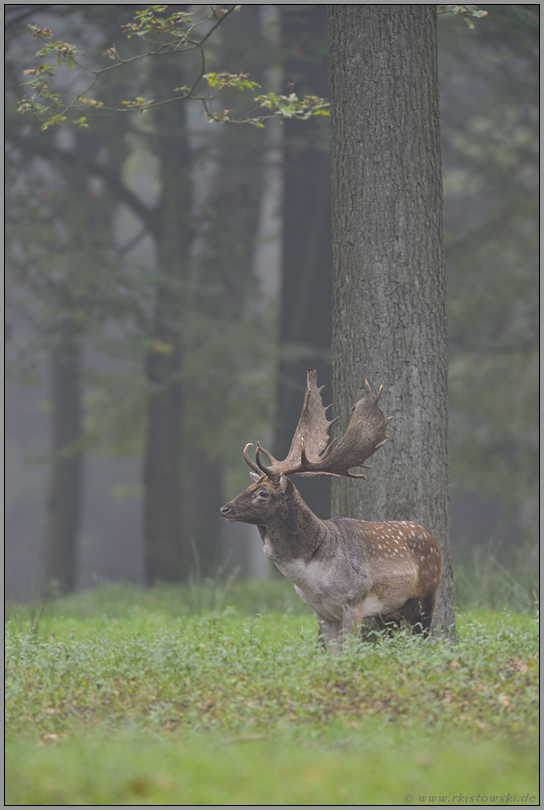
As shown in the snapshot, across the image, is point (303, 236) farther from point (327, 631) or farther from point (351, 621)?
point (351, 621)

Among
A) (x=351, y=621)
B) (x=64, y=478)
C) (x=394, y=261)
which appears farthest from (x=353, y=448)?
(x=64, y=478)

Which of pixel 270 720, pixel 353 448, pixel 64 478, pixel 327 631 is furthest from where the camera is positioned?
pixel 64 478

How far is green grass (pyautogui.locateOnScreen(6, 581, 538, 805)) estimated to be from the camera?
394 cm

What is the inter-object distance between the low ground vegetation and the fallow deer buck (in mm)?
319

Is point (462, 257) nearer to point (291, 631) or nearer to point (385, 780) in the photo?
point (291, 631)

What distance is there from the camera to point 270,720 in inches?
191

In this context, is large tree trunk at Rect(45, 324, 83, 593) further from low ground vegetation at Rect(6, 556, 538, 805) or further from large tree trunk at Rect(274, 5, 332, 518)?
low ground vegetation at Rect(6, 556, 538, 805)

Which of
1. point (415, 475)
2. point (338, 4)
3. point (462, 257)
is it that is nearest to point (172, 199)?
point (462, 257)

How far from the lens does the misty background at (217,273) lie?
15047mm

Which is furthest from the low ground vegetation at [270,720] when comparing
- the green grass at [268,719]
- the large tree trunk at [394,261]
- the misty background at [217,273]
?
the misty background at [217,273]

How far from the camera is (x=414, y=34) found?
7012mm

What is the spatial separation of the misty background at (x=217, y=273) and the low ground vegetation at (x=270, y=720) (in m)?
6.51

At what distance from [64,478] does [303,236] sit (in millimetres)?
9130

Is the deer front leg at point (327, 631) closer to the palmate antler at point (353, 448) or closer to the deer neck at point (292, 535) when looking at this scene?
the deer neck at point (292, 535)
